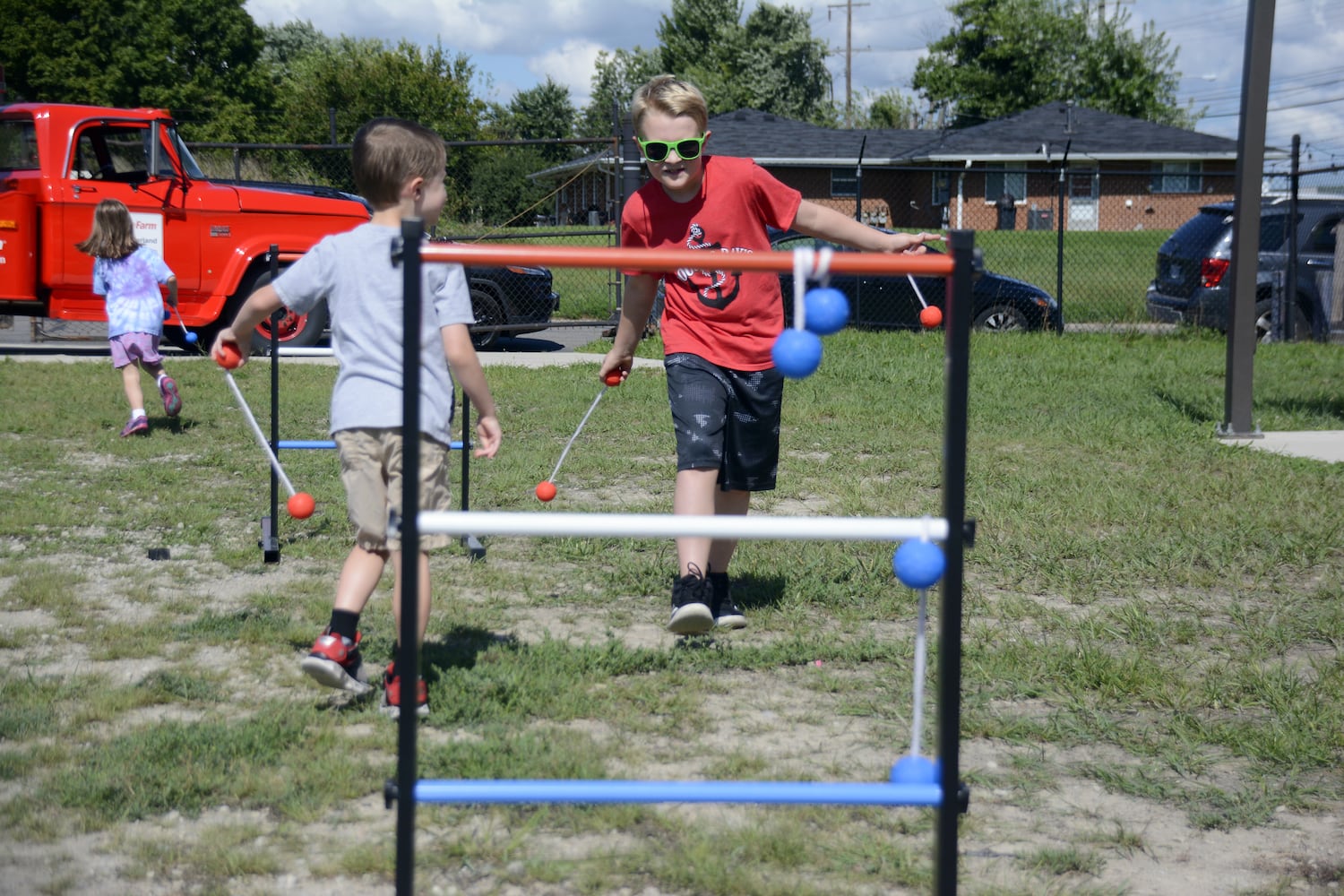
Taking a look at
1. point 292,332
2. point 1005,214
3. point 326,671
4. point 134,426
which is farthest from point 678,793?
point 1005,214

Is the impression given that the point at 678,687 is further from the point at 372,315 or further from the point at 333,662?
the point at 372,315

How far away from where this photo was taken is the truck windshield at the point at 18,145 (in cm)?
1102

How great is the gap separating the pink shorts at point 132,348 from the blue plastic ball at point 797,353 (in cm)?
665

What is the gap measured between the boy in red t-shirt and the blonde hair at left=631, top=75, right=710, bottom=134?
11mm

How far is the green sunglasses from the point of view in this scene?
3.75 m

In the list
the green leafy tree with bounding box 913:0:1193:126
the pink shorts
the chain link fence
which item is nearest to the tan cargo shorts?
the pink shorts

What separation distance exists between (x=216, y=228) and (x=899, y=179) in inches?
1356

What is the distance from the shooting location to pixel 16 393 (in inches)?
361

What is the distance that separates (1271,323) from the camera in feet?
46.3

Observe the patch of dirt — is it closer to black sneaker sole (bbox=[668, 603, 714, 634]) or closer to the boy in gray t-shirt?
black sneaker sole (bbox=[668, 603, 714, 634])

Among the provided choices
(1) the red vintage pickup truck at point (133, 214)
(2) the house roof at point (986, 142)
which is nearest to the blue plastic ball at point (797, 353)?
(1) the red vintage pickup truck at point (133, 214)

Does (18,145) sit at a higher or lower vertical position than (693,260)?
higher

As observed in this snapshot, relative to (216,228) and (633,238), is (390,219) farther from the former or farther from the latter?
(216,228)

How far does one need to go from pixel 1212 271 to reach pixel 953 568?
1294 centimetres
